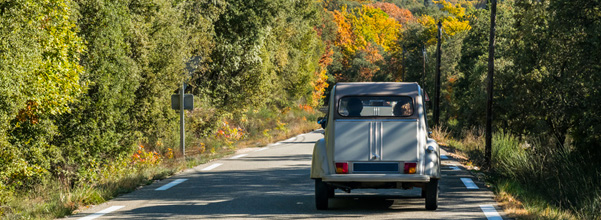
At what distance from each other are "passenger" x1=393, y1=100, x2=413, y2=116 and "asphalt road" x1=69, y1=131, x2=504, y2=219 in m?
1.21

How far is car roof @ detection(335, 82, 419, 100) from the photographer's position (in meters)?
9.99

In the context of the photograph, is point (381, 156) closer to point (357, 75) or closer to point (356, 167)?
point (356, 167)

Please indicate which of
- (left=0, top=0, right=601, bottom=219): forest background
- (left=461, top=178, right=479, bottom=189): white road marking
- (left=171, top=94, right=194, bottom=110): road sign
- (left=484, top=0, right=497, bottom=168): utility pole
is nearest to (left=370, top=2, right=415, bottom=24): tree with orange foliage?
(left=0, top=0, right=601, bottom=219): forest background

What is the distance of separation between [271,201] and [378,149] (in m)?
2.22

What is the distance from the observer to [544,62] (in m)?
20.9

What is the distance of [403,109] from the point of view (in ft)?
32.2

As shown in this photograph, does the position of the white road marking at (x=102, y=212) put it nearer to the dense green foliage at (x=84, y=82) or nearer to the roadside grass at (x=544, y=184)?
the dense green foliage at (x=84, y=82)

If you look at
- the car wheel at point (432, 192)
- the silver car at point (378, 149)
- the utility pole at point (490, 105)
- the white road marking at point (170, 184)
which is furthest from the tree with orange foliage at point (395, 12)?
the car wheel at point (432, 192)

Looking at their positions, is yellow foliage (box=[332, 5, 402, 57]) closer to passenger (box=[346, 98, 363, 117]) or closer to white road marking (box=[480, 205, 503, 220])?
passenger (box=[346, 98, 363, 117])

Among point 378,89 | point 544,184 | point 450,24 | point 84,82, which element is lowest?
point 544,184

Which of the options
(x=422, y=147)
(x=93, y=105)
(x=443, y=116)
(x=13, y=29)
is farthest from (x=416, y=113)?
(x=443, y=116)

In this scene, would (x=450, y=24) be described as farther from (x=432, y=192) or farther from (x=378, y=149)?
(x=378, y=149)

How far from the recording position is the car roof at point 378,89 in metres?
9.99

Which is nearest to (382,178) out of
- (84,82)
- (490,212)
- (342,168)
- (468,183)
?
(342,168)
